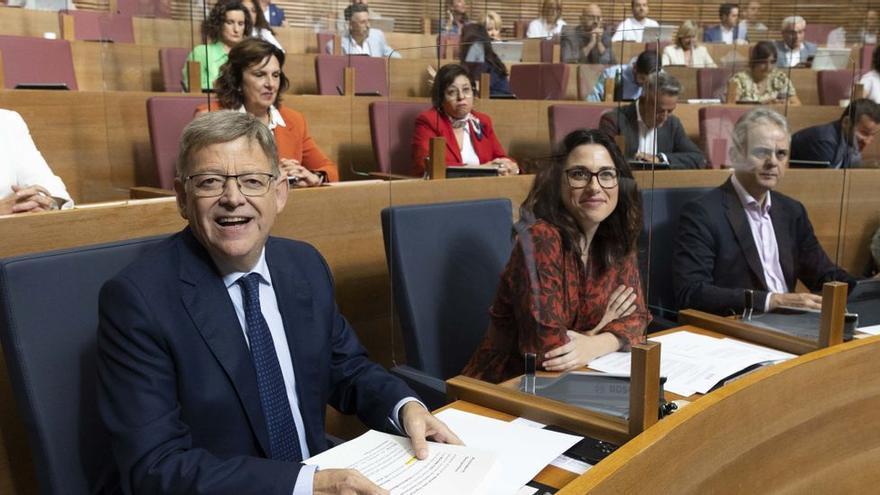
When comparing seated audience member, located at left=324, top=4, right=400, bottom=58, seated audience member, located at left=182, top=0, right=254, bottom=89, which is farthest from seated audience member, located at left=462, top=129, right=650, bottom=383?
seated audience member, located at left=324, top=4, right=400, bottom=58

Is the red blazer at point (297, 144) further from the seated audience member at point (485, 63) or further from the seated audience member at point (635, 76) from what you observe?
the seated audience member at point (635, 76)

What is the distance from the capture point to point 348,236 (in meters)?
1.70

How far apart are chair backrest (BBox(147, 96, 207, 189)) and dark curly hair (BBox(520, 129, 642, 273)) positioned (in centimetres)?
138

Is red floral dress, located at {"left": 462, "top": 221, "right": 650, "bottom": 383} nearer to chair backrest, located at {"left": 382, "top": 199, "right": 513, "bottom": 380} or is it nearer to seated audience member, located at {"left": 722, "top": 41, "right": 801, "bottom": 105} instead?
chair backrest, located at {"left": 382, "top": 199, "right": 513, "bottom": 380}

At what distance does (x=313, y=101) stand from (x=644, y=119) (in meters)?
1.84

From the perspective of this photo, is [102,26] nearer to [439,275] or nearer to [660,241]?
[439,275]

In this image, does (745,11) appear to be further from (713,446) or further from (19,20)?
(713,446)

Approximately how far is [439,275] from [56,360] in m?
0.63

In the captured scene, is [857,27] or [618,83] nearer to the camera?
[618,83]

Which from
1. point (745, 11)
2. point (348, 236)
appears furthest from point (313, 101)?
point (745, 11)

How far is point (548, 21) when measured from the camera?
237 inches

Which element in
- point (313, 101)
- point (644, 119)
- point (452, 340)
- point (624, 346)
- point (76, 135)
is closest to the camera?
point (624, 346)

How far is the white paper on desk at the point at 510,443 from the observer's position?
771mm

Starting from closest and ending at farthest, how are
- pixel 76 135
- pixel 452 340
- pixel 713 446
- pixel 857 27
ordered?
pixel 713 446 → pixel 452 340 → pixel 76 135 → pixel 857 27
